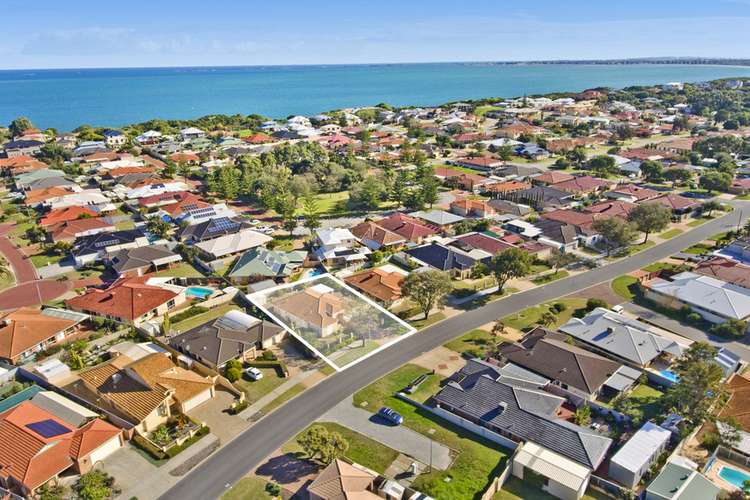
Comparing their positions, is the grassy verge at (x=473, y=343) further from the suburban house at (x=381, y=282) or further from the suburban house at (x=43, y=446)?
the suburban house at (x=43, y=446)

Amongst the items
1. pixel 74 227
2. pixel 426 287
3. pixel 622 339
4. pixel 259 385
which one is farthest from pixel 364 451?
pixel 74 227

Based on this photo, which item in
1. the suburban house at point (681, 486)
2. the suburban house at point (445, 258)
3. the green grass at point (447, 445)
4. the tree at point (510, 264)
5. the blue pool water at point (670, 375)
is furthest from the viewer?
the suburban house at point (445, 258)

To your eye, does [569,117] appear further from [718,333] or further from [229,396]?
[229,396]

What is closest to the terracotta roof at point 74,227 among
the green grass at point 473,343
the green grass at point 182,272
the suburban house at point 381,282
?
the green grass at point 182,272

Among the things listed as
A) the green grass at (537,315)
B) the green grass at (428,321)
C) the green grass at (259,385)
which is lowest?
the green grass at (259,385)

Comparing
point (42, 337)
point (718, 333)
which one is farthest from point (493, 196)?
point (42, 337)

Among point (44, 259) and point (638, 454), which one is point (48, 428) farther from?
point (44, 259)
